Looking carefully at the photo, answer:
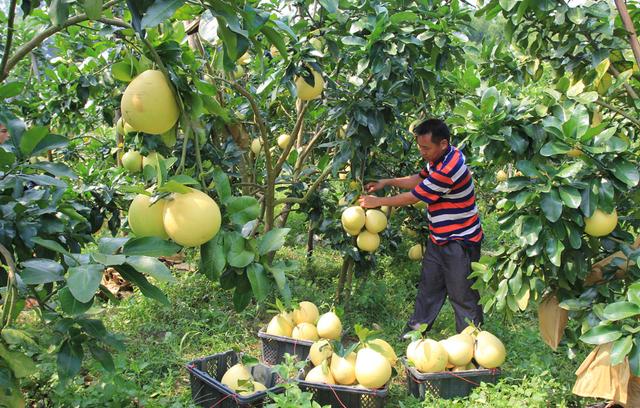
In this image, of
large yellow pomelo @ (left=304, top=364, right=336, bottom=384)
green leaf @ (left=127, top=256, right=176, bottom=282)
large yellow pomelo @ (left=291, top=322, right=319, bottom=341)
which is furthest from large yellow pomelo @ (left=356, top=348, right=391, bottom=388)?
green leaf @ (left=127, top=256, right=176, bottom=282)

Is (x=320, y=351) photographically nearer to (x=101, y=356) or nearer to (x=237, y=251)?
(x=101, y=356)

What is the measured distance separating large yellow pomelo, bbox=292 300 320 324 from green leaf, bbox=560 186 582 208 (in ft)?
5.39

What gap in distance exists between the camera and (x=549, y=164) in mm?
2232

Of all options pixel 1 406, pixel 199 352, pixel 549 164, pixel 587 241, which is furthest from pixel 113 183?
pixel 587 241

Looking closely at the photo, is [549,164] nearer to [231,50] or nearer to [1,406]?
[231,50]

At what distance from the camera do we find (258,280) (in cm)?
124

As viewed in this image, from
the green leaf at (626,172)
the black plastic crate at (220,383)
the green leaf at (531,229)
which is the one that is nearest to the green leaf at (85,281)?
the black plastic crate at (220,383)

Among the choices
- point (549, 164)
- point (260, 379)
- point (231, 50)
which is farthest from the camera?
point (260, 379)

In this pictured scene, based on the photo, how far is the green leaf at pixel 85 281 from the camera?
38.3 inches

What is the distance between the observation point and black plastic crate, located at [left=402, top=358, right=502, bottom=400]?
2.75 meters

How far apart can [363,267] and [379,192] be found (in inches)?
24.7

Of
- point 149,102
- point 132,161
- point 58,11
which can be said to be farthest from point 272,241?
point 132,161

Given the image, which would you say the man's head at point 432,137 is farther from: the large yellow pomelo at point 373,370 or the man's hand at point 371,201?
the large yellow pomelo at point 373,370

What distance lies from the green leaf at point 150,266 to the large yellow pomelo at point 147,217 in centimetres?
17
